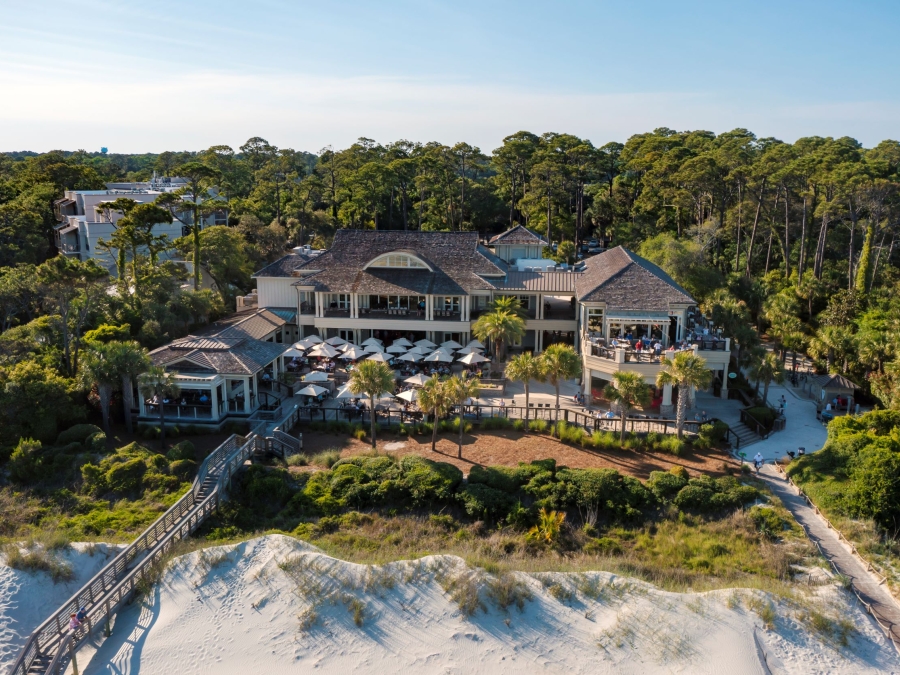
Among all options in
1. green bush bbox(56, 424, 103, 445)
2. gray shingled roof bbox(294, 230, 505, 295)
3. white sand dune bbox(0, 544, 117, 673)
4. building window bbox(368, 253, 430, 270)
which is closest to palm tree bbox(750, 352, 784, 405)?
gray shingled roof bbox(294, 230, 505, 295)

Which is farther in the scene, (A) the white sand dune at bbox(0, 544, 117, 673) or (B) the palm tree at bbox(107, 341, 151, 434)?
(B) the palm tree at bbox(107, 341, 151, 434)

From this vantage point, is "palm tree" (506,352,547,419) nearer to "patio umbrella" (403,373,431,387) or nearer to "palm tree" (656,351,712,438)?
"patio umbrella" (403,373,431,387)

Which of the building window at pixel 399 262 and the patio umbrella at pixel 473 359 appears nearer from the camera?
the patio umbrella at pixel 473 359

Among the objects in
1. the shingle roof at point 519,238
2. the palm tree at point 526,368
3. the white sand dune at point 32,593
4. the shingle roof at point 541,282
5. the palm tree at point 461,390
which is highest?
the shingle roof at point 519,238

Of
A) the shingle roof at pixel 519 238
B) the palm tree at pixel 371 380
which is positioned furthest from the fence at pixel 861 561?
the shingle roof at pixel 519 238

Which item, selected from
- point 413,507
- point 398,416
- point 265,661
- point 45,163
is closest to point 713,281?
point 398,416

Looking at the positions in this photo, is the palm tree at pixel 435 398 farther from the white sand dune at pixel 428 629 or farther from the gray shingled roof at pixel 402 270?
the gray shingled roof at pixel 402 270
